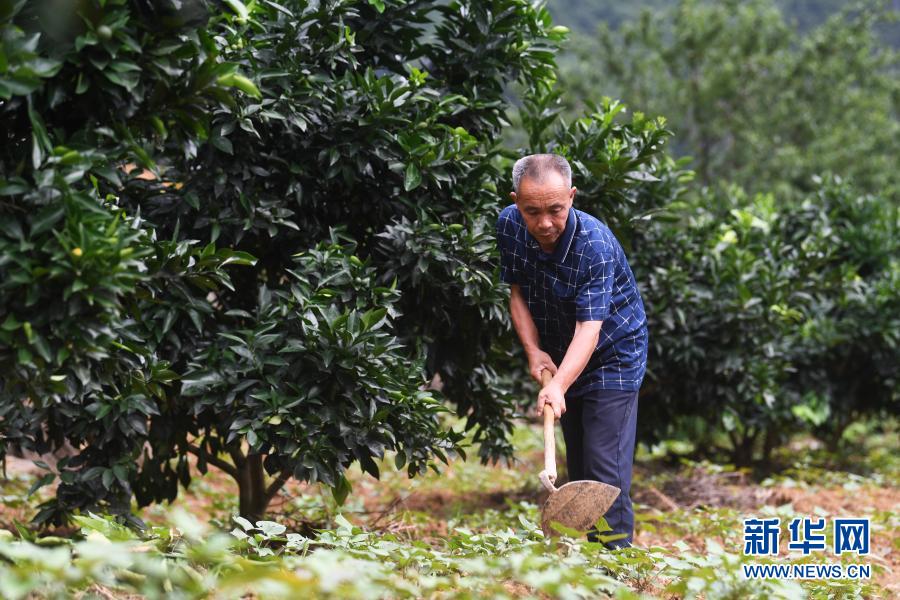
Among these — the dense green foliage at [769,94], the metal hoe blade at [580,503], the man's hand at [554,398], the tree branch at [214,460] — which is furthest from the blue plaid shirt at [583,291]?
the dense green foliage at [769,94]

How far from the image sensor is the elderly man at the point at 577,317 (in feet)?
11.6

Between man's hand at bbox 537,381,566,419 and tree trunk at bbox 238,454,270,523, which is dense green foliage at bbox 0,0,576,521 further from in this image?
man's hand at bbox 537,381,566,419

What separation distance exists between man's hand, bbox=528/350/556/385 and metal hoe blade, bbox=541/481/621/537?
1.77 ft

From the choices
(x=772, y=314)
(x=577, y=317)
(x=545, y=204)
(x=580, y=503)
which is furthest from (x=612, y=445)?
(x=772, y=314)

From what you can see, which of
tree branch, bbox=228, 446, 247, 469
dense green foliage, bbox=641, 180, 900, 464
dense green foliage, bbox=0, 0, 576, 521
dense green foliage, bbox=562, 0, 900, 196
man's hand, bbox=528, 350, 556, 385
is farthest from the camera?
dense green foliage, bbox=562, 0, 900, 196

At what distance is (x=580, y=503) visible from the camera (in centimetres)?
343

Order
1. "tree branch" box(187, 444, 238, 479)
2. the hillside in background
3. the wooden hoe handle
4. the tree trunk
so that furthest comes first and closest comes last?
the hillside in background, the tree trunk, "tree branch" box(187, 444, 238, 479), the wooden hoe handle

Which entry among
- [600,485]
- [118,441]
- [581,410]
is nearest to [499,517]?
[581,410]

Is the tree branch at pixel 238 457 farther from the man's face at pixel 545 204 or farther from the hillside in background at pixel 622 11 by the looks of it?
the hillside in background at pixel 622 11

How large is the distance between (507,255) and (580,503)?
1.14 meters

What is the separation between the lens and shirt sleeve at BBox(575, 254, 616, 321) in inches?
141

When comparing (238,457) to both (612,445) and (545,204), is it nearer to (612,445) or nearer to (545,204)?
(612,445)

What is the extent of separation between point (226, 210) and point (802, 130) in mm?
14845

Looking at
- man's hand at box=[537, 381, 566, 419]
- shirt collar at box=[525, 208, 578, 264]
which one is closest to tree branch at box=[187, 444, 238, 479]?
man's hand at box=[537, 381, 566, 419]
